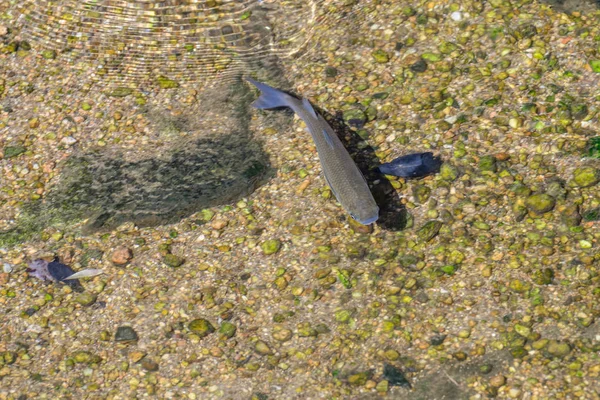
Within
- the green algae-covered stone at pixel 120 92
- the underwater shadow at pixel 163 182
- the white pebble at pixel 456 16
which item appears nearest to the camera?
the underwater shadow at pixel 163 182

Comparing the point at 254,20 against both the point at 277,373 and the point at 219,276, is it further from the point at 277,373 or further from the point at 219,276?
the point at 277,373

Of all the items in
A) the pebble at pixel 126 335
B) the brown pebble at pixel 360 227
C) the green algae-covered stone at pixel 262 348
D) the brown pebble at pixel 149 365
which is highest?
the brown pebble at pixel 360 227

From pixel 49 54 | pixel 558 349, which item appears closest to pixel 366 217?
pixel 558 349

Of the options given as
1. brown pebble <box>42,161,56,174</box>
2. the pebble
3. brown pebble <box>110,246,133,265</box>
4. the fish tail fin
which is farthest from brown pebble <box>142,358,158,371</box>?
the fish tail fin

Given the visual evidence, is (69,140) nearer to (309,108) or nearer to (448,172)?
(309,108)

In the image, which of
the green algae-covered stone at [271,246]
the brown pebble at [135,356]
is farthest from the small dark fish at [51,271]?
the green algae-covered stone at [271,246]

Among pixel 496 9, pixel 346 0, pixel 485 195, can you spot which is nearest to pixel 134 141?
pixel 346 0

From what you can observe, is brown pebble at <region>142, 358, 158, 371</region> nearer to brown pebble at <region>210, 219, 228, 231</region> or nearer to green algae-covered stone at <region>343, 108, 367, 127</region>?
brown pebble at <region>210, 219, 228, 231</region>

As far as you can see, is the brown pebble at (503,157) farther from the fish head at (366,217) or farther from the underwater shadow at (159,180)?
the underwater shadow at (159,180)
